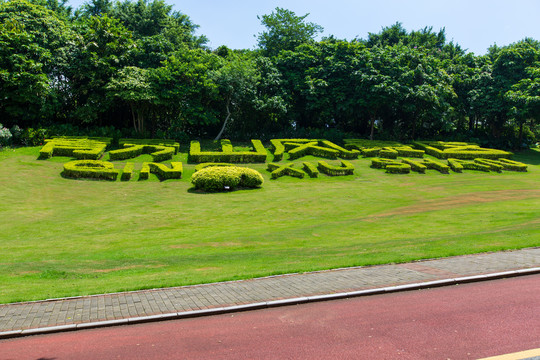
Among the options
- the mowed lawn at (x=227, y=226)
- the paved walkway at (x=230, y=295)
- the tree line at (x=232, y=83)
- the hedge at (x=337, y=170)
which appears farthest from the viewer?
the tree line at (x=232, y=83)

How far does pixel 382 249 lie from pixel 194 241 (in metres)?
6.55

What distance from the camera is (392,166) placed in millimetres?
30484

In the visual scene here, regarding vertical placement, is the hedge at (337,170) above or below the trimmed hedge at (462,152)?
below

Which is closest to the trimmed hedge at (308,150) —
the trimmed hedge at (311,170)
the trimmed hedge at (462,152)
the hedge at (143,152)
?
the trimmed hedge at (311,170)

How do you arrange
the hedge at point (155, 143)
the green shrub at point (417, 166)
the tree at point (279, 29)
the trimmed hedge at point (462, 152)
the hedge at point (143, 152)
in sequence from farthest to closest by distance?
1. the tree at point (279, 29)
2. the trimmed hedge at point (462, 152)
3. the hedge at point (155, 143)
4. the green shrub at point (417, 166)
5. the hedge at point (143, 152)

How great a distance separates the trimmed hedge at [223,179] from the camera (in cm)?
2330

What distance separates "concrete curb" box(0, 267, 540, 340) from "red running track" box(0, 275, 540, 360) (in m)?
0.12

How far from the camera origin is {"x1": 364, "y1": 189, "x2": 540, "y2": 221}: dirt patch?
60.6 feet

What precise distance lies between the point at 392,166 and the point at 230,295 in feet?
81.7

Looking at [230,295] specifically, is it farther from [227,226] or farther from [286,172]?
[286,172]

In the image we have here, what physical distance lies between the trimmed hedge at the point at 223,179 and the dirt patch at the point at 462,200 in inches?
354

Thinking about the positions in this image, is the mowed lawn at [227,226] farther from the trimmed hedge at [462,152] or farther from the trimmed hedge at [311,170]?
the trimmed hedge at [462,152]

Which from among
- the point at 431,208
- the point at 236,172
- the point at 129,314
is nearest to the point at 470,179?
the point at 431,208

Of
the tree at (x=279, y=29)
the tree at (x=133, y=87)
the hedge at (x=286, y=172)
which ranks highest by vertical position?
the tree at (x=279, y=29)
